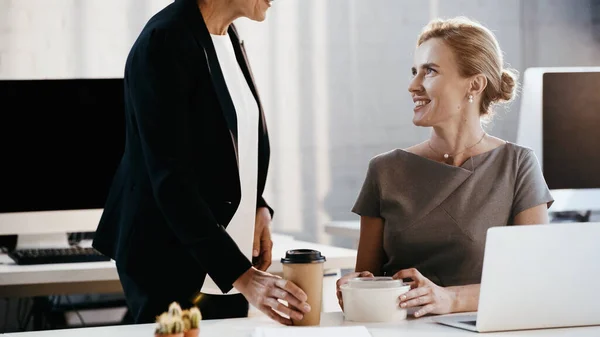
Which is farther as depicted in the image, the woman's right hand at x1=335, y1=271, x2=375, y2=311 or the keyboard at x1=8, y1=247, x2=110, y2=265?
the keyboard at x1=8, y1=247, x2=110, y2=265

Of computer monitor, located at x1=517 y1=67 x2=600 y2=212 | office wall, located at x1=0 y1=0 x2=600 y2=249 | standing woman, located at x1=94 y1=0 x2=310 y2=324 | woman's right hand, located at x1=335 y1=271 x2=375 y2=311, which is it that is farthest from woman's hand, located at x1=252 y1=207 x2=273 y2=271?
office wall, located at x1=0 y1=0 x2=600 y2=249

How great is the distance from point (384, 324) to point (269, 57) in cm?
245

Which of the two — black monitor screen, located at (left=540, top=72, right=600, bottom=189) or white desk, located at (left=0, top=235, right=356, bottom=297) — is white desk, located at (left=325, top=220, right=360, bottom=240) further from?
black monitor screen, located at (left=540, top=72, right=600, bottom=189)

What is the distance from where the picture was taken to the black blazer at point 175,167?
1.48 m

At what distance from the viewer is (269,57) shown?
3.77 metres

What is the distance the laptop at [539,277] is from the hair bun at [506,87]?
2.44ft

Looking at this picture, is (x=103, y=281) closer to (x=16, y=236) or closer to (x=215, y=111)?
(x=16, y=236)

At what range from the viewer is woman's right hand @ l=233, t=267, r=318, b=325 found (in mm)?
1386

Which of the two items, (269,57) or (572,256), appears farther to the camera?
(269,57)

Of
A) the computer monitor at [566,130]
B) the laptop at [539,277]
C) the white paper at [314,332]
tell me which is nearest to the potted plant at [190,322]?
the white paper at [314,332]

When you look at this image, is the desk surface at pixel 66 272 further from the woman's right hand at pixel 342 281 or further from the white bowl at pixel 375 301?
the white bowl at pixel 375 301

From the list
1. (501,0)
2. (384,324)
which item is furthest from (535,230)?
(501,0)

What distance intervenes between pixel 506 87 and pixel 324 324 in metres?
0.85

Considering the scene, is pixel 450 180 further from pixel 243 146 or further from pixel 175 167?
pixel 175 167
